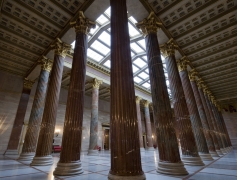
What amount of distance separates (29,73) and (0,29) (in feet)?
14.8

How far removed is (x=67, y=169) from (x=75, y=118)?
1.47 metres

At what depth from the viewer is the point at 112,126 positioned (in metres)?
3.07

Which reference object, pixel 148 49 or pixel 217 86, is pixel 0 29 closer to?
pixel 148 49

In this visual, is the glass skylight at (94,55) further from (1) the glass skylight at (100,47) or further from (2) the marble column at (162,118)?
(2) the marble column at (162,118)

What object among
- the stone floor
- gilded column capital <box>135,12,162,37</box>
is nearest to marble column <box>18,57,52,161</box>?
the stone floor

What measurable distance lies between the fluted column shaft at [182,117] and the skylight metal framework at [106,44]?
432cm

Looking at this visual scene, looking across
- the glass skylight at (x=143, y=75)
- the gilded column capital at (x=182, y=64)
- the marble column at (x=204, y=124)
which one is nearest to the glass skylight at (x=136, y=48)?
the glass skylight at (x=143, y=75)

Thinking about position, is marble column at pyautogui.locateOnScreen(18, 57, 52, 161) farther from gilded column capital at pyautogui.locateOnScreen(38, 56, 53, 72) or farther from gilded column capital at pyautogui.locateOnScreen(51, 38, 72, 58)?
gilded column capital at pyautogui.locateOnScreen(51, 38, 72, 58)

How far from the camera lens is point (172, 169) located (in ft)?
12.2

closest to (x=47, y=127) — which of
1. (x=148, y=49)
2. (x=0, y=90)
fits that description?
(x=148, y=49)

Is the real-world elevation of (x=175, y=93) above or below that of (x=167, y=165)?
above

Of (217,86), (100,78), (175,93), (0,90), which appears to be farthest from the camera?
(217,86)

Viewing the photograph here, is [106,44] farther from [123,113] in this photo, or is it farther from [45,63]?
[123,113]

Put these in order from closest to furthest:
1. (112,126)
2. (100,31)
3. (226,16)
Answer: (112,126) → (226,16) → (100,31)
